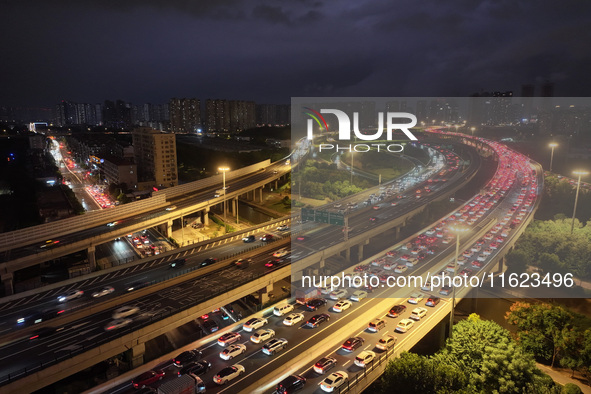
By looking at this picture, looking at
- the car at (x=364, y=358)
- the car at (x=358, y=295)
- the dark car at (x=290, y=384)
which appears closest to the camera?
the dark car at (x=290, y=384)

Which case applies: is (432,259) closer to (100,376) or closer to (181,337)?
(181,337)

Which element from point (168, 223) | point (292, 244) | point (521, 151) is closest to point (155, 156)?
point (168, 223)

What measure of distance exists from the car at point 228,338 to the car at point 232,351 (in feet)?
1.09

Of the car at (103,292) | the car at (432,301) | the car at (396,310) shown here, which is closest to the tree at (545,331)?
the car at (432,301)

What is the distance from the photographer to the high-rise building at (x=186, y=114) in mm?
72750

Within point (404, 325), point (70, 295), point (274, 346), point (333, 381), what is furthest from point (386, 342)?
point (70, 295)

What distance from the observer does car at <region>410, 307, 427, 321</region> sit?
925cm

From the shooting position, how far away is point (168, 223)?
59.2ft

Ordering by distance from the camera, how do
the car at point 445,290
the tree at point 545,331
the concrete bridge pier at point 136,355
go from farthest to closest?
1. the car at point 445,290
2. the tree at point 545,331
3. the concrete bridge pier at point 136,355

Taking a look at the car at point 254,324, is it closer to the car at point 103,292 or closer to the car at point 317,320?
the car at point 317,320

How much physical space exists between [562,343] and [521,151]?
21.0 meters

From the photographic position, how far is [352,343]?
318 inches

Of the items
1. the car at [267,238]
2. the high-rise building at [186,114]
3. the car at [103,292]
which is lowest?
the car at [267,238]

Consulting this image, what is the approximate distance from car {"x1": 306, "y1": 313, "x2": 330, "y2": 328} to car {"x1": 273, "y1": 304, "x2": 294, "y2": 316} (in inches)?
33.0
